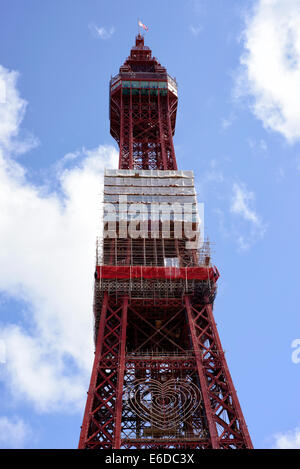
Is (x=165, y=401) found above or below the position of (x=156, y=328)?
below

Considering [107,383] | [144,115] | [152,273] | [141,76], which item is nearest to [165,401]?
[107,383]

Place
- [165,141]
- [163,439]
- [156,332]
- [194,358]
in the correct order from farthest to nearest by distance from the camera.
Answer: [165,141]
[156,332]
[194,358]
[163,439]

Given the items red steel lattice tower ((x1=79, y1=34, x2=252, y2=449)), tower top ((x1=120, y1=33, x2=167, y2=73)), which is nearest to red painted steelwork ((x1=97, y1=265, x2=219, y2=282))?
red steel lattice tower ((x1=79, y1=34, x2=252, y2=449))

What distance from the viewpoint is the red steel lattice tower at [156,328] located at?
114ft

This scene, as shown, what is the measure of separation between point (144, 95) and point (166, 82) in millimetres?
3017

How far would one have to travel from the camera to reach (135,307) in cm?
4212

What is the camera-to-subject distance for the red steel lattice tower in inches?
1366

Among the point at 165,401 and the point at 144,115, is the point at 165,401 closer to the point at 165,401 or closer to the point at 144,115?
the point at 165,401

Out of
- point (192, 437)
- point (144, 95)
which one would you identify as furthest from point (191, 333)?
point (144, 95)

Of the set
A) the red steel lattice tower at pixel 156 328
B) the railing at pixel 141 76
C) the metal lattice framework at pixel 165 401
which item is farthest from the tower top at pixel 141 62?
the metal lattice framework at pixel 165 401

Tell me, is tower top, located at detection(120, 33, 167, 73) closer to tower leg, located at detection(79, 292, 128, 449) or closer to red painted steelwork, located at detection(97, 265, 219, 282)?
red painted steelwork, located at detection(97, 265, 219, 282)

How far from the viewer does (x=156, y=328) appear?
42.6 metres

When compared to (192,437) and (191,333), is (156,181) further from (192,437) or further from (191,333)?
(192,437)
